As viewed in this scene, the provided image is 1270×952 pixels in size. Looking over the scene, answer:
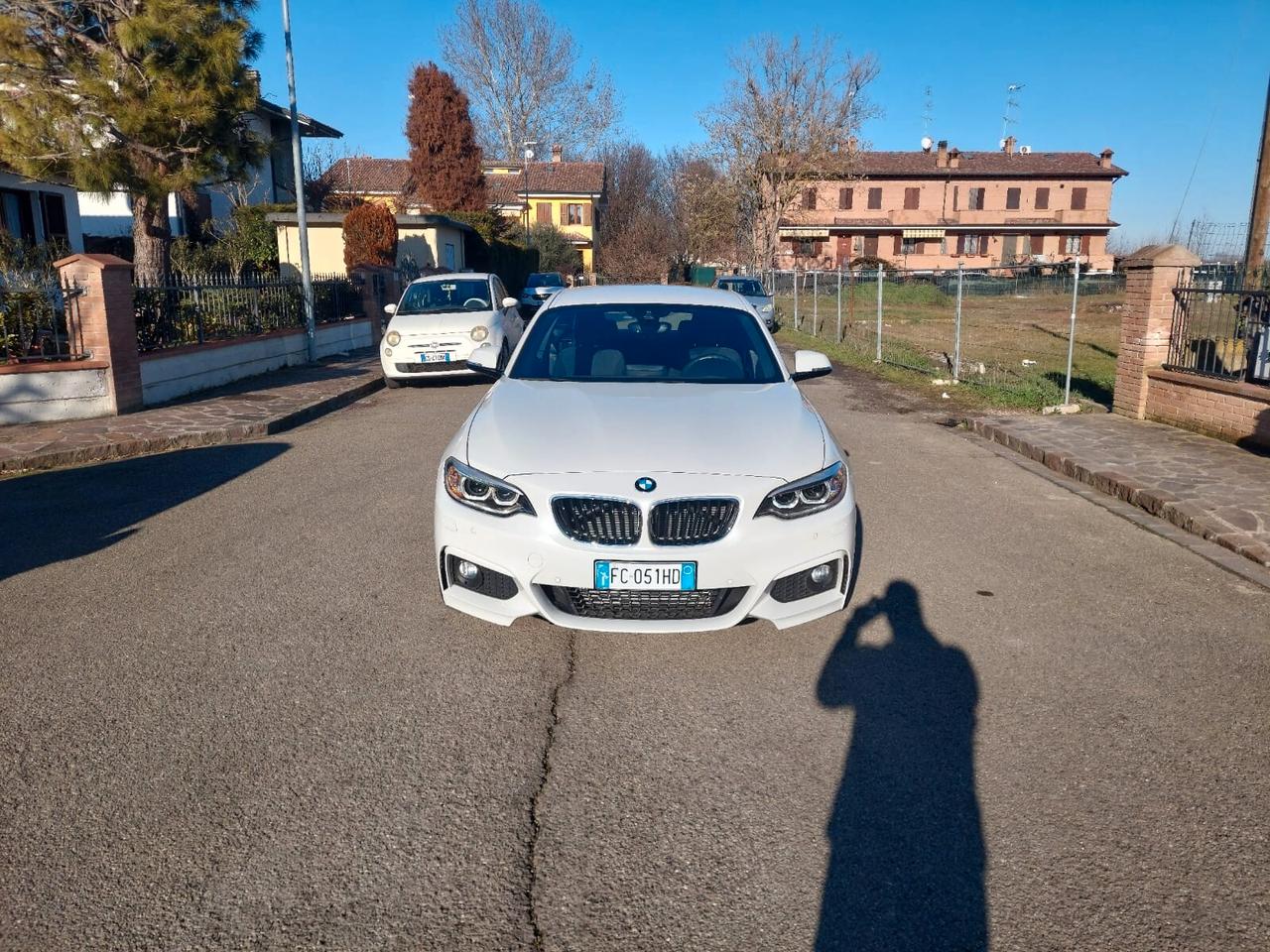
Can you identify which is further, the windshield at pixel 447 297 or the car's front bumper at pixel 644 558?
the windshield at pixel 447 297

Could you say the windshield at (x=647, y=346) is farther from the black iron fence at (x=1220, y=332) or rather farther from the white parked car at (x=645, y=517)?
the black iron fence at (x=1220, y=332)

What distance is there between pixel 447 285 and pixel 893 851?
1427 centimetres

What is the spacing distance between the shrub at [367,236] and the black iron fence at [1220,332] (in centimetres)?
2049

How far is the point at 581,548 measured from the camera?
395 cm

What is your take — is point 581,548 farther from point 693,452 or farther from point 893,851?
point 893,851

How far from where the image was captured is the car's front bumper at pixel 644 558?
3.95 metres

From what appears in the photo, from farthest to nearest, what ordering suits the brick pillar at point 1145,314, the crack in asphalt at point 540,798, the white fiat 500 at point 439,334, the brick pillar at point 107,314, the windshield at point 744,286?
the windshield at point 744,286 → the white fiat 500 at point 439,334 → the brick pillar at point 107,314 → the brick pillar at point 1145,314 → the crack in asphalt at point 540,798

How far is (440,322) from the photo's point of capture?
14.6 m

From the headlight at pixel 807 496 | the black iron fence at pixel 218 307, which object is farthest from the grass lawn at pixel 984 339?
the black iron fence at pixel 218 307

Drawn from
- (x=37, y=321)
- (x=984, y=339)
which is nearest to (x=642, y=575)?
(x=37, y=321)

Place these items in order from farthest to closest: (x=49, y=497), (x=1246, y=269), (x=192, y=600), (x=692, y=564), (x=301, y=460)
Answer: (x=1246, y=269) < (x=301, y=460) < (x=49, y=497) < (x=192, y=600) < (x=692, y=564)

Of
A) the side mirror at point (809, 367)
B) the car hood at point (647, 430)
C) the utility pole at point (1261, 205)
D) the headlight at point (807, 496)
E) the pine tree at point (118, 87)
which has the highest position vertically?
the pine tree at point (118, 87)

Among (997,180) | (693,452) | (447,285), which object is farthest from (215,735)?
(997,180)

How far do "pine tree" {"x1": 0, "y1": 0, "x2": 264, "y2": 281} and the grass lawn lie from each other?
11.9m
